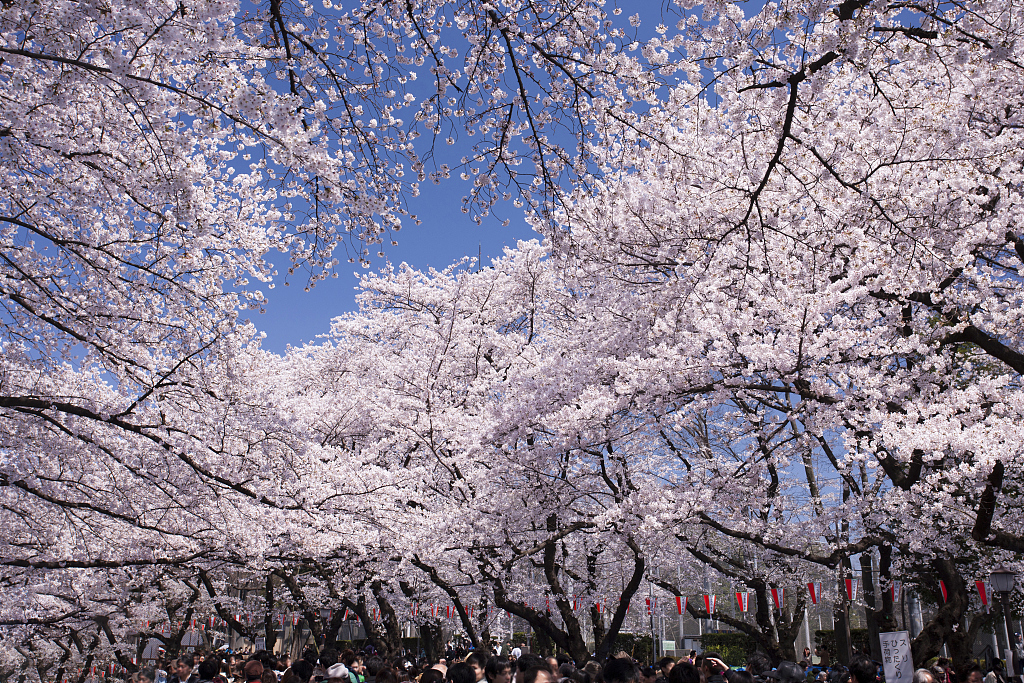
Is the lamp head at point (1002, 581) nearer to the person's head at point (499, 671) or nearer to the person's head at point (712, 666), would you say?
the person's head at point (712, 666)

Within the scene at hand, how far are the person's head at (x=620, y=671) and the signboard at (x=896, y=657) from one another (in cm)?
446

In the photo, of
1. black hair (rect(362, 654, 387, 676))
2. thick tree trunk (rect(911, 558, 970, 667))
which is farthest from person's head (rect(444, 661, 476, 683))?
thick tree trunk (rect(911, 558, 970, 667))

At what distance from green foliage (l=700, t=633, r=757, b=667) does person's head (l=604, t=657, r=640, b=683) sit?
23943mm

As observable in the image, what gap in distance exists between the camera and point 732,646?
26438 mm

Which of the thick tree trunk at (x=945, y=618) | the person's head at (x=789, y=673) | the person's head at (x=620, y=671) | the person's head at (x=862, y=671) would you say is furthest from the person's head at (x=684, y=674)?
the thick tree trunk at (x=945, y=618)

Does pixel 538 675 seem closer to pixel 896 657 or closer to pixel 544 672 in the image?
pixel 544 672

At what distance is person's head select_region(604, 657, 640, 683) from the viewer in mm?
4406

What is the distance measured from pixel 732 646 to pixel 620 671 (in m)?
25.2

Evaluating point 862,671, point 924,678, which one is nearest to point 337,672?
point 862,671

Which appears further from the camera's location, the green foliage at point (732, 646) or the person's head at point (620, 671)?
the green foliage at point (732, 646)

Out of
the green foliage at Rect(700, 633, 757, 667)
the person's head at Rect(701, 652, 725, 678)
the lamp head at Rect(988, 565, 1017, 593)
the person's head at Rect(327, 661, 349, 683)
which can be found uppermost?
the lamp head at Rect(988, 565, 1017, 593)

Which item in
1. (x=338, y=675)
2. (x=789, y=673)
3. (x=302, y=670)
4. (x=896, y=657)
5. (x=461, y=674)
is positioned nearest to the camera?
(x=461, y=674)

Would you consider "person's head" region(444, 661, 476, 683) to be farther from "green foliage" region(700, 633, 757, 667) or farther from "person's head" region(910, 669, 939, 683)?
"green foliage" region(700, 633, 757, 667)

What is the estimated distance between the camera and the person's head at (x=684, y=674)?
4855 mm
